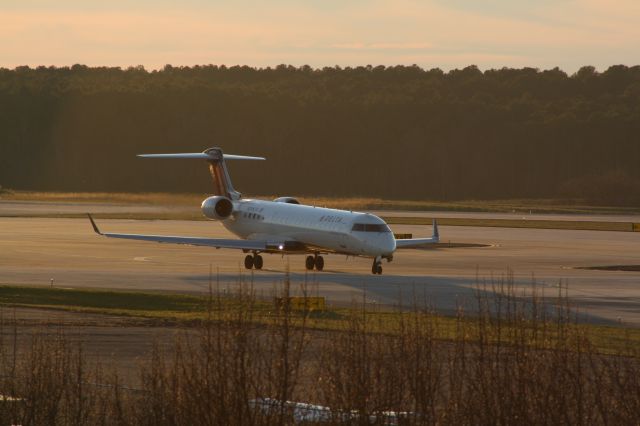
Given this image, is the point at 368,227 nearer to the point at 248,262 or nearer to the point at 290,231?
the point at 290,231

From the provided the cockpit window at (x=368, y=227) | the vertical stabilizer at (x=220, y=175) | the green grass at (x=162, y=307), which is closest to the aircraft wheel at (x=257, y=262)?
the vertical stabilizer at (x=220, y=175)

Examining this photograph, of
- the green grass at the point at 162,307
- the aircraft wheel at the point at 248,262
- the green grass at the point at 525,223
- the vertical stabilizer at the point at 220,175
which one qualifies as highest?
the green grass at the point at 525,223

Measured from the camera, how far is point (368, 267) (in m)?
57.8

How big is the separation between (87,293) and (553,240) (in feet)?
149

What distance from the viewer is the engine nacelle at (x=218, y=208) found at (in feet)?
195

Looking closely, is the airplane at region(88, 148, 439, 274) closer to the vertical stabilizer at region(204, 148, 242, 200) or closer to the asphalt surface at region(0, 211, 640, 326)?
the vertical stabilizer at region(204, 148, 242, 200)

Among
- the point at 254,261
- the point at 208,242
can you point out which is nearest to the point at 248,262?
the point at 254,261

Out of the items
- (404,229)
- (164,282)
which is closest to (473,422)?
(164,282)

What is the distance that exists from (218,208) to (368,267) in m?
7.47

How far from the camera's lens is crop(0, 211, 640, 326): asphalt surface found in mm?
42562

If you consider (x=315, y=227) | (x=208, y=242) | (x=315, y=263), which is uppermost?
(x=315, y=227)

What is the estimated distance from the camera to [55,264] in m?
56.6

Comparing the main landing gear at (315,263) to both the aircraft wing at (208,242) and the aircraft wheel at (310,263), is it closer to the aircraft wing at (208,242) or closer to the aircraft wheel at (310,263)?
the aircraft wheel at (310,263)

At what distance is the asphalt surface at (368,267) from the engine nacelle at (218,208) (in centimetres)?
218
